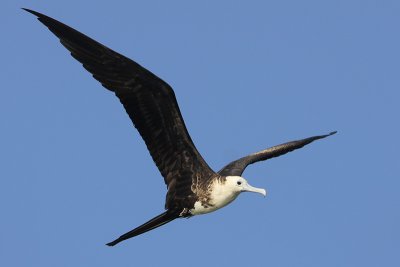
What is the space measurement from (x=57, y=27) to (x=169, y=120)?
142cm

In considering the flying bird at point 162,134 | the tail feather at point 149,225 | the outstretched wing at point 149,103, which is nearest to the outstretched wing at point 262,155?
the flying bird at point 162,134

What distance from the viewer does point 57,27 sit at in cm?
948

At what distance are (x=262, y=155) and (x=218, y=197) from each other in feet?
5.56

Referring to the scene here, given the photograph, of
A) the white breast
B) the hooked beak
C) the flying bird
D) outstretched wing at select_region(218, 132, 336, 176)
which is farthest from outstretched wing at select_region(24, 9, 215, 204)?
outstretched wing at select_region(218, 132, 336, 176)

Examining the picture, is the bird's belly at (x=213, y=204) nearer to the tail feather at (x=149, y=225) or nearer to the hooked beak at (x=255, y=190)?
the hooked beak at (x=255, y=190)

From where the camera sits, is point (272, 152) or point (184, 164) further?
point (272, 152)

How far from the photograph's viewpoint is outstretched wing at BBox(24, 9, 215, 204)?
966cm

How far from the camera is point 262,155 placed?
38.2 ft

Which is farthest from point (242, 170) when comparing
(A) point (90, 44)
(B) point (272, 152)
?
(A) point (90, 44)

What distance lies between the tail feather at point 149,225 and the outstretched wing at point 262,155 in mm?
902

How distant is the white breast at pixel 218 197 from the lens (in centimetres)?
1005

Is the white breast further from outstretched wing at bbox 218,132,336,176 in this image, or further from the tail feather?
outstretched wing at bbox 218,132,336,176

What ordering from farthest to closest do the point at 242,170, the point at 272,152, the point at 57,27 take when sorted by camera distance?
the point at 272,152 < the point at 242,170 < the point at 57,27

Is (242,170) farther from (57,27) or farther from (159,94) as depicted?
(57,27)
